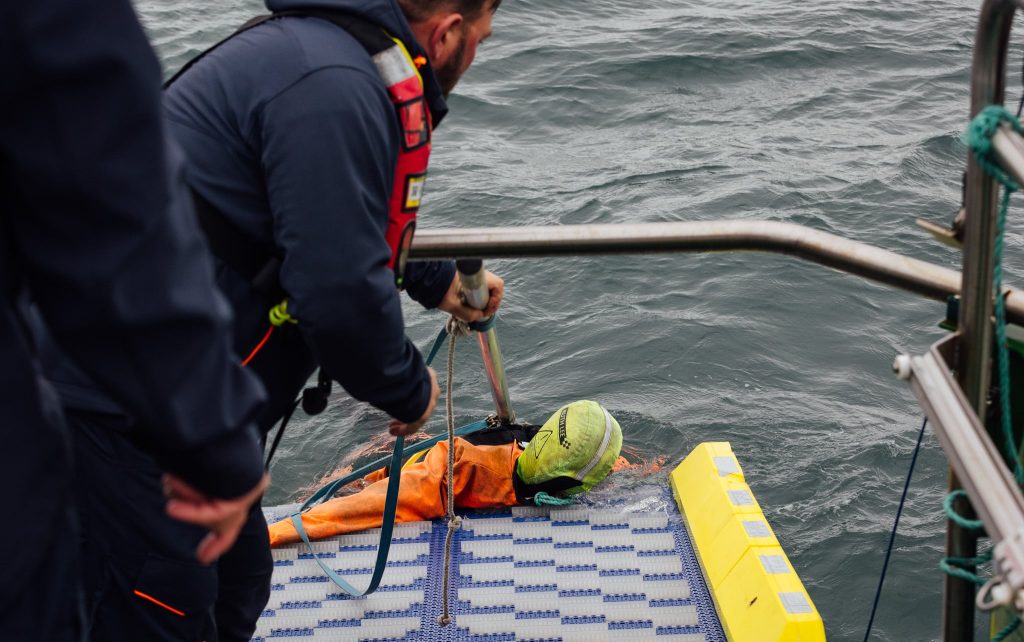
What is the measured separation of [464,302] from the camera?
304 cm

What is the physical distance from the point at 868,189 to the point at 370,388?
692cm

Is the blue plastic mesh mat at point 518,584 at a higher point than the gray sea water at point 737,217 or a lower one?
higher

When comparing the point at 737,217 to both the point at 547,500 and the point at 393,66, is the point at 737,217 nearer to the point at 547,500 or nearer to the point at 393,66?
the point at 547,500

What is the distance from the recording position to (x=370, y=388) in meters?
2.22

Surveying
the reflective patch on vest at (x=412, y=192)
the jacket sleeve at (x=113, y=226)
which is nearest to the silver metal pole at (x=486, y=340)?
the reflective patch on vest at (x=412, y=192)

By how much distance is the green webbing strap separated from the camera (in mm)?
2947

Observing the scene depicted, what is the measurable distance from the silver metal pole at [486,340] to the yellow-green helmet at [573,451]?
20 centimetres

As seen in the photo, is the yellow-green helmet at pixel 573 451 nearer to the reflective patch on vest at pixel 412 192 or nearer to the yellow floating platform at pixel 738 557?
the yellow floating platform at pixel 738 557

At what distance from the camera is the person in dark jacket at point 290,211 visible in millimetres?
1890

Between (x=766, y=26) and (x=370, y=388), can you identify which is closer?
(x=370, y=388)

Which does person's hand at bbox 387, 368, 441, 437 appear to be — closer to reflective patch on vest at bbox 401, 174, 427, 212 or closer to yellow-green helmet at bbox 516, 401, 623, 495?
reflective patch on vest at bbox 401, 174, 427, 212

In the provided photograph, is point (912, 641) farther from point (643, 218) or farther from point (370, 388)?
point (643, 218)

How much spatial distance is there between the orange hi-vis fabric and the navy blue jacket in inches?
67.8

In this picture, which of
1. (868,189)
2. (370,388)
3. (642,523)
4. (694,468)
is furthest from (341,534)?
(868,189)
